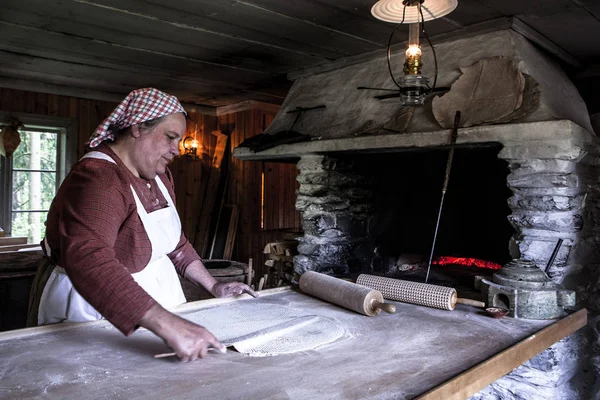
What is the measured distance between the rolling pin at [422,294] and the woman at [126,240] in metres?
0.69

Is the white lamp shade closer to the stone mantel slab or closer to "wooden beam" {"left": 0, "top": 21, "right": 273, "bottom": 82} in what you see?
the stone mantel slab

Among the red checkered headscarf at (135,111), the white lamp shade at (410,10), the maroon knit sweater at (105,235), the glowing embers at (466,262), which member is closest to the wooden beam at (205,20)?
the white lamp shade at (410,10)

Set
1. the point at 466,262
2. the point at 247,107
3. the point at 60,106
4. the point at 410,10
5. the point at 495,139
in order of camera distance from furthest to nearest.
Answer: the point at 247,107 → the point at 60,106 → the point at 466,262 → the point at 495,139 → the point at 410,10

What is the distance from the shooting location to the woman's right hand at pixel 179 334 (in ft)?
4.60

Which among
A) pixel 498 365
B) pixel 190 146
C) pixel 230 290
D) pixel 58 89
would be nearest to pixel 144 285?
pixel 230 290

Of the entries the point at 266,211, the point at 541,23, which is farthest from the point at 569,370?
the point at 266,211

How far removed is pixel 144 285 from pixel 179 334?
0.68m

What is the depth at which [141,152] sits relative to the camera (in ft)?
6.54

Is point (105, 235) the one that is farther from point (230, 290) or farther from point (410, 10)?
point (410, 10)

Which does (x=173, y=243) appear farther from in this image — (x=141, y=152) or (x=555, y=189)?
(x=555, y=189)

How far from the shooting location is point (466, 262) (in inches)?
152

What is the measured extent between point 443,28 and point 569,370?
2123mm

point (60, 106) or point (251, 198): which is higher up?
point (60, 106)

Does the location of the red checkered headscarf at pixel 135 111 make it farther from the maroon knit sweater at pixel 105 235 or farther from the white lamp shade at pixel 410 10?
the white lamp shade at pixel 410 10
